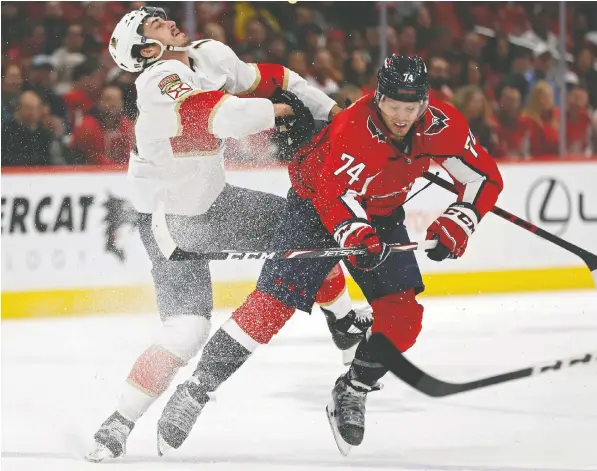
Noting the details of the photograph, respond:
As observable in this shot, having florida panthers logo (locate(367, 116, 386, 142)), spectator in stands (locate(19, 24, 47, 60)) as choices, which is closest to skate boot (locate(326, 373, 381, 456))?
florida panthers logo (locate(367, 116, 386, 142))

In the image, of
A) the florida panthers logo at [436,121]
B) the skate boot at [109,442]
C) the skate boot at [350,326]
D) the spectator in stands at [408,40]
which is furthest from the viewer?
the spectator in stands at [408,40]

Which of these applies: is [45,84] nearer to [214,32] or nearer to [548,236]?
[214,32]

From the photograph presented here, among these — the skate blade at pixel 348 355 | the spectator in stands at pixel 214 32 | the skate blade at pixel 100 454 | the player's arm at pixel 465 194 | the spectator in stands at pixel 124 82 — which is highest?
the player's arm at pixel 465 194

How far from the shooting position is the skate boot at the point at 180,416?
133 inches

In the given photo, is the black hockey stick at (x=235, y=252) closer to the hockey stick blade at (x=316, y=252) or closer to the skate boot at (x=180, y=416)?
the hockey stick blade at (x=316, y=252)

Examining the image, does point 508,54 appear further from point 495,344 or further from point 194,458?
point 194,458

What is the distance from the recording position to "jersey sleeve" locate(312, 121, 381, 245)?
3229 mm

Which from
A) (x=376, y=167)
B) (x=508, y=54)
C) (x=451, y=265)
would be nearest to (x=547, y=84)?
(x=508, y=54)

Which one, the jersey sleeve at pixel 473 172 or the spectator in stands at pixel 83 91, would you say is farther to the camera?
the spectator in stands at pixel 83 91

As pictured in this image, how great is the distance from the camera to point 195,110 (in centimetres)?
347

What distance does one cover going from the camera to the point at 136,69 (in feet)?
12.2

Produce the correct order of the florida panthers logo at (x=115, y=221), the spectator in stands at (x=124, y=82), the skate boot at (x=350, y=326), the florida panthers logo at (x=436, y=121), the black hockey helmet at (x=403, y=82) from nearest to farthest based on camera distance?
the black hockey helmet at (x=403, y=82), the florida panthers logo at (x=436, y=121), the skate boot at (x=350, y=326), the spectator in stands at (x=124, y=82), the florida panthers logo at (x=115, y=221)

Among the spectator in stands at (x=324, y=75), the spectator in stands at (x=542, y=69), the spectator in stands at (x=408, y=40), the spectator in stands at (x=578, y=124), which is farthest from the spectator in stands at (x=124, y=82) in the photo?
the spectator in stands at (x=578, y=124)

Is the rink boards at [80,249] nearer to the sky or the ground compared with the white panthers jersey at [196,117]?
nearer to the ground
